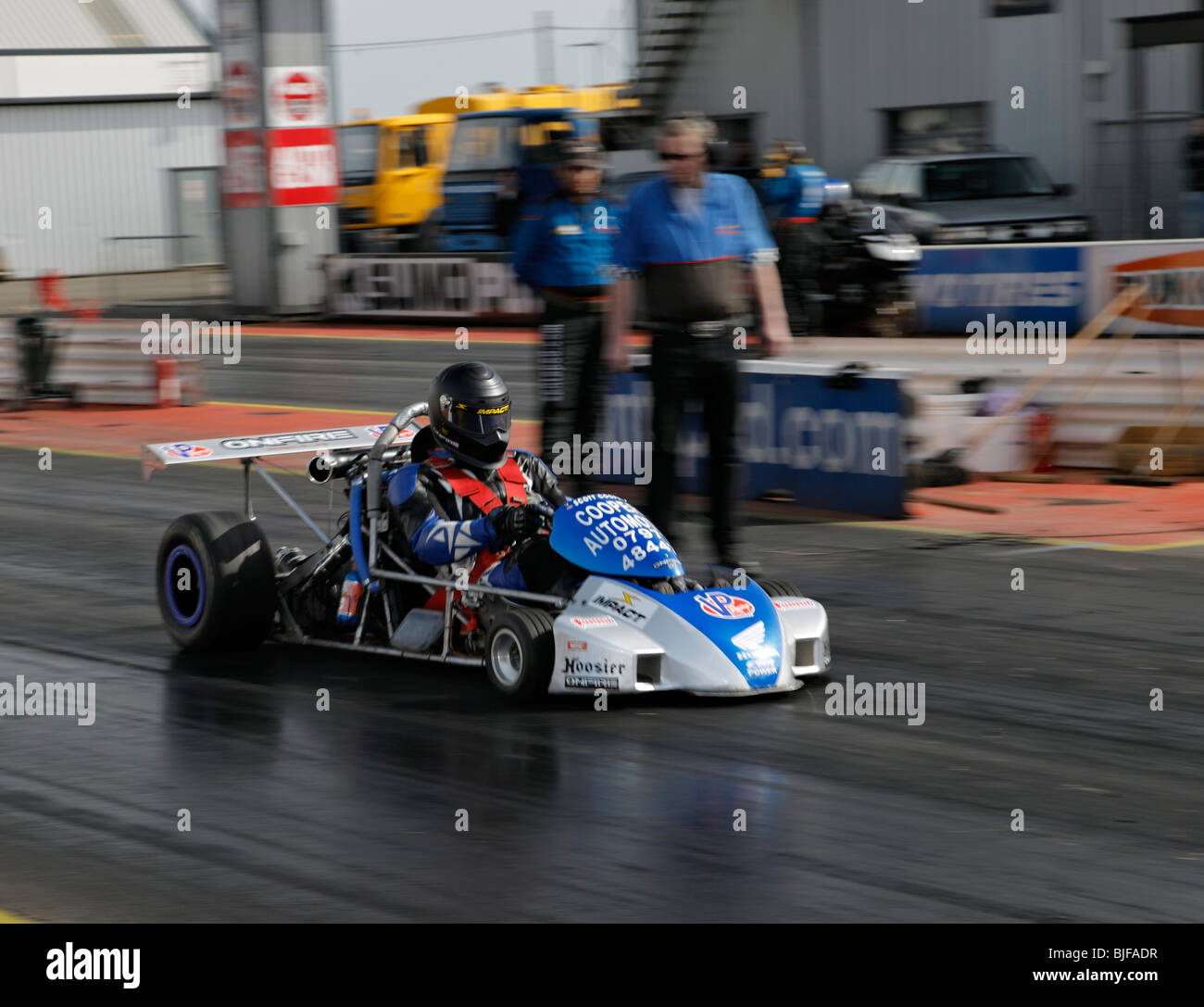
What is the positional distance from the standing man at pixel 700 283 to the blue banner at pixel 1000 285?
18.7ft

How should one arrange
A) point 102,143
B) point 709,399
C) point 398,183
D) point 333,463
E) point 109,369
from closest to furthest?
point 333,463
point 709,399
point 109,369
point 398,183
point 102,143

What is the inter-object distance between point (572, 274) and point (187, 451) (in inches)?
116

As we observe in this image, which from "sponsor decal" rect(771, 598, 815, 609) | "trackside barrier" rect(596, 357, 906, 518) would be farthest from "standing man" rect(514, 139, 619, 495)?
"sponsor decal" rect(771, 598, 815, 609)

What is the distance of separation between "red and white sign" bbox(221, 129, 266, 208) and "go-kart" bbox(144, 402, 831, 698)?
58.7 feet

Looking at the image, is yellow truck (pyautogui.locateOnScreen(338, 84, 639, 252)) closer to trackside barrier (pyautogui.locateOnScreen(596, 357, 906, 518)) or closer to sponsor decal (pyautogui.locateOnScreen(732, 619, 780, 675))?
trackside barrier (pyautogui.locateOnScreen(596, 357, 906, 518))

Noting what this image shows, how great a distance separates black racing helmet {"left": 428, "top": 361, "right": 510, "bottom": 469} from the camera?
24.3 feet

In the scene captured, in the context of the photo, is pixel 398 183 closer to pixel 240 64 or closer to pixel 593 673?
pixel 240 64

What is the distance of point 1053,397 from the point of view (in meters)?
12.7

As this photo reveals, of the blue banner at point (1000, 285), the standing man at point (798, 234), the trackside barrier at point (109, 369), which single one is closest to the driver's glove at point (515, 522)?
the blue banner at point (1000, 285)

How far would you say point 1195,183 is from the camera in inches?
806

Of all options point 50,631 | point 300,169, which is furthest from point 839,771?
point 300,169

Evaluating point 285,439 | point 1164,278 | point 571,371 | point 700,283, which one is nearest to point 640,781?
point 285,439

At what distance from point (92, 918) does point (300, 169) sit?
21.7 m

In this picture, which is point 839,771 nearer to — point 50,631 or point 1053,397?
point 50,631
